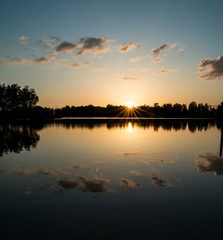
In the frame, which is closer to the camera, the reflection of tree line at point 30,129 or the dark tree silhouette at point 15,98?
the reflection of tree line at point 30,129

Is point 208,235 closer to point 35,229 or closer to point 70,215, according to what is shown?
point 70,215

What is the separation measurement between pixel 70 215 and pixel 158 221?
3563 mm

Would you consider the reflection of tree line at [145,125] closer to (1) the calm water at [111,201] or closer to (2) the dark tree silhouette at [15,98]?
(1) the calm water at [111,201]

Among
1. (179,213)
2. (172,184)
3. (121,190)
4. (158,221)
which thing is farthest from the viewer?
(172,184)

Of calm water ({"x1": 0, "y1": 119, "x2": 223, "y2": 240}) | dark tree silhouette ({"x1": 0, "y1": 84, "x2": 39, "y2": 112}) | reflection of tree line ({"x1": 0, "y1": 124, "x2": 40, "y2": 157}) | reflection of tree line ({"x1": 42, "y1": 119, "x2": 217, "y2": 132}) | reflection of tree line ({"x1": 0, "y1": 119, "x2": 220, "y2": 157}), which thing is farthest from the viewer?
dark tree silhouette ({"x1": 0, "y1": 84, "x2": 39, "y2": 112})

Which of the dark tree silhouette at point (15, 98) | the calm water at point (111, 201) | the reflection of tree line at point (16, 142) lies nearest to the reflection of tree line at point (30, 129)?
the reflection of tree line at point (16, 142)

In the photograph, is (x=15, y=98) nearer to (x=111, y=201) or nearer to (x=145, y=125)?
(x=145, y=125)

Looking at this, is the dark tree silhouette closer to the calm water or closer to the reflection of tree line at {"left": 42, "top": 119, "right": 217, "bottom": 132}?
the reflection of tree line at {"left": 42, "top": 119, "right": 217, "bottom": 132}

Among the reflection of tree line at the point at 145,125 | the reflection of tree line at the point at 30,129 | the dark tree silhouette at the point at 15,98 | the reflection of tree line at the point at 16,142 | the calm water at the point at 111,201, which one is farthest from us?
the dark tree silhouette at the point at 15,98

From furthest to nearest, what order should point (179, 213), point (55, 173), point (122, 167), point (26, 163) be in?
point (26, 163) → point (122, 167) → point (55, 173) → point (179, 213)

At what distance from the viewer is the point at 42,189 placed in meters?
10.6

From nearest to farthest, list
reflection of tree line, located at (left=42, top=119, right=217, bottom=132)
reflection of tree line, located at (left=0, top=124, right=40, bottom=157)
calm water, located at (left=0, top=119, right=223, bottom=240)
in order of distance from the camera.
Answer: calm water, located at (left=0, top=119, right=223, bottom=240), reflection of tree line, located at (left=0, top=124, right=40, bottom=157), reflection of tree line, located at (left=42, top=119, right=217, bottom=132)

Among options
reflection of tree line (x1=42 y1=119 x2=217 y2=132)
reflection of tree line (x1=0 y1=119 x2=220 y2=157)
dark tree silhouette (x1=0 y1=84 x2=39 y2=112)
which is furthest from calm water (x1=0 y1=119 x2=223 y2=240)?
dark tree silhouette (x1=0 y1=84 x2=39 y2=112)

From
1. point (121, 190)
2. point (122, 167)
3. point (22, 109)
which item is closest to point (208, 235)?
point (121, 190)
